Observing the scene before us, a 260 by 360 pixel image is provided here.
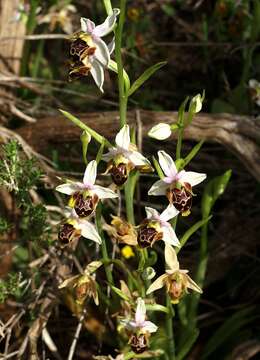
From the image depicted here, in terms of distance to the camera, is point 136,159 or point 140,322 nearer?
point 136,159

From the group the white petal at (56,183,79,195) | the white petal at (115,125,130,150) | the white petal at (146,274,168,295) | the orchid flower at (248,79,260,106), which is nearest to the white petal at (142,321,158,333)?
the white petal at (146,274,168,295)

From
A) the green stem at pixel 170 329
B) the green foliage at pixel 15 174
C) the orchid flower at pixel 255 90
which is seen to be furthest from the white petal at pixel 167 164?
the orchid flower at pixel 255 90

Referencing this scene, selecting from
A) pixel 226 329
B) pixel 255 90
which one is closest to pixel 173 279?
pixel 226 329

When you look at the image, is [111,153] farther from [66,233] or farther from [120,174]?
[66,233]

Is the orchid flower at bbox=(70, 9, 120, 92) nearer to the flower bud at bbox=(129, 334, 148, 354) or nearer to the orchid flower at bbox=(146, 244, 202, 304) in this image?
the orchid flower at bbox=(146, 244, 202, 304)

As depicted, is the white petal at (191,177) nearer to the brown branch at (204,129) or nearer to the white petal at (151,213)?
the white petal at (151,213)

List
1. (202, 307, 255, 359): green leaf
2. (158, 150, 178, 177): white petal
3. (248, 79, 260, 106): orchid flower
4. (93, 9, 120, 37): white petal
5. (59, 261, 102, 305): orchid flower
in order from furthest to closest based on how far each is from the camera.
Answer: (248, 79, 260, 106): orchid flower, (202, 307, 255, 359): green leaf, (59, 261, 102, 305): orchid flower, (158, 150, 178, 177): white petal, (93, 9, 120, 37): white petal

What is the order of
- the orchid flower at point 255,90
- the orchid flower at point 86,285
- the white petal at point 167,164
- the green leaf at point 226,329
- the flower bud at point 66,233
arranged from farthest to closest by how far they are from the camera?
the orchid flower at point 255,90, the green leaf at point 226,329, the orchid flower at point 86,285, the flower bud at point 66,233, the white petal at point 167,164
